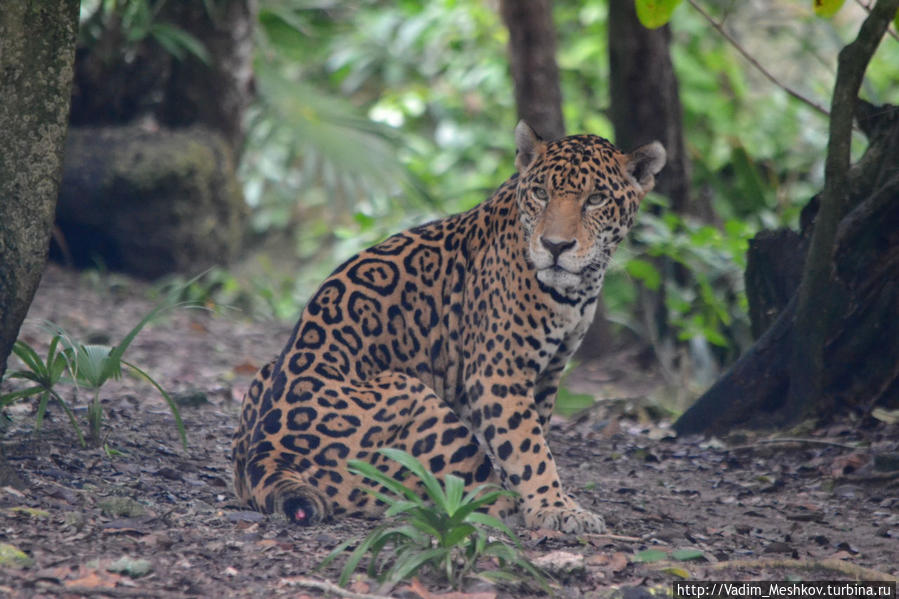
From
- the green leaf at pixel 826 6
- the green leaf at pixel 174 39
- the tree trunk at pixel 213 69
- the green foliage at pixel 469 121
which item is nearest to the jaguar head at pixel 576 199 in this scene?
the green leaf at pixel 826 6

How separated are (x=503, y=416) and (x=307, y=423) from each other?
0.85 meters

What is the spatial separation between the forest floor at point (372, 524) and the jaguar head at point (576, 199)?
113 cm

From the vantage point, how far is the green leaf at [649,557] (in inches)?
151

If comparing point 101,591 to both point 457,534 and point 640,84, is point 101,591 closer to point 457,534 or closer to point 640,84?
point 457,534

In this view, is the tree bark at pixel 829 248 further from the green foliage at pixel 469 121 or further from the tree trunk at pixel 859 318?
the green foliage at pixel 469 121

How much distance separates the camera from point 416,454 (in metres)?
4.29

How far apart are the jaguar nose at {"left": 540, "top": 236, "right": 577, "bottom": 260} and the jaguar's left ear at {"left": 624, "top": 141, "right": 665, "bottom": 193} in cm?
58

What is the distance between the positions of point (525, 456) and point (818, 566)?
125 cm

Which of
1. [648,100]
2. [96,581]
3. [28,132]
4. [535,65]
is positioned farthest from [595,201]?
[535,65]

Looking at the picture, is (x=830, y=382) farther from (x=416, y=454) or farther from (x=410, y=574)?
(x=410, y=574)

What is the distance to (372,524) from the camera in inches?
164

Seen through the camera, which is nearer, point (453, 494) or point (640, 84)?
point (453, 494)

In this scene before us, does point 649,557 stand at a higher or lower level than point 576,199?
lower

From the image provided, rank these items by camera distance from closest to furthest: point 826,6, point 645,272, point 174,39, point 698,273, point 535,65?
point 826,6 → point 645,272 → point 698,273 → point 535,65 → point 174,39
